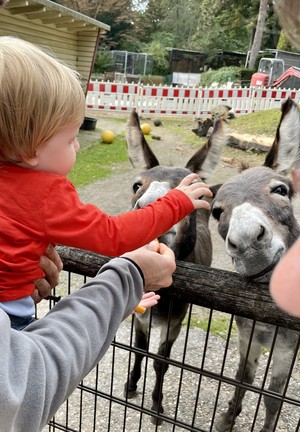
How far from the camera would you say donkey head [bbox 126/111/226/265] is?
1819mm

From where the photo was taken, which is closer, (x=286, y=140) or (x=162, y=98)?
(x=286, y=140)

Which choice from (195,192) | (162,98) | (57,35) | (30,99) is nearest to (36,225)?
(30,99)

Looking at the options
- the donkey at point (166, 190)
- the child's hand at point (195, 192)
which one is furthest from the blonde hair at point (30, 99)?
the donkey at point (166, 190)

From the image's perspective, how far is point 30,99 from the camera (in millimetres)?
957

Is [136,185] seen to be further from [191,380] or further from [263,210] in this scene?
[191,380]

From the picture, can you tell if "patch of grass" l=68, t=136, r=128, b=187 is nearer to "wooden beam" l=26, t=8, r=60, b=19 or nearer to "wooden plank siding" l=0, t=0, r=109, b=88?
"wooden plank siding" l=0, t=0, r=109, b=88

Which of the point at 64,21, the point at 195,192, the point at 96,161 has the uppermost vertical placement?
the point at 64,21

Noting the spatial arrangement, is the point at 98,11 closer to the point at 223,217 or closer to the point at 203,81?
the point at 203,81

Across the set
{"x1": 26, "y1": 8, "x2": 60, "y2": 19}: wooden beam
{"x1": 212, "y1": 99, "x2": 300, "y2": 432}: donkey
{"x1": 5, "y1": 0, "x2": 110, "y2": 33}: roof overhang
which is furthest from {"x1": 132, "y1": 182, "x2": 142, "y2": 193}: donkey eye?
{"x1": 26, "y1": 8, "x2": 60, "y2": 19}: wooden beam

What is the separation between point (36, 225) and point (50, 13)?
903cm

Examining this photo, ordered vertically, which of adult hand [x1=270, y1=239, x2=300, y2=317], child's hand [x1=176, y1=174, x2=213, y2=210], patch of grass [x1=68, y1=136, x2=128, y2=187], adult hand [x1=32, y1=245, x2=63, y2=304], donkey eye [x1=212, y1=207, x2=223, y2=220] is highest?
adult hand [x1=270, y1=239, x2=300, y2=317]

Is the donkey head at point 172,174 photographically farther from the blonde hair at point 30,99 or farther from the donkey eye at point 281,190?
the blonde hair at point 30,99

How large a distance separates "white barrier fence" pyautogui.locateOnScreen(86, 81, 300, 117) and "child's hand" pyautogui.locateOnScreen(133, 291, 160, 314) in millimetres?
12047

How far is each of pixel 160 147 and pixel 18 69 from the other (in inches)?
342
